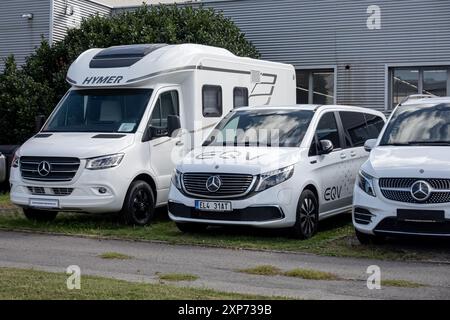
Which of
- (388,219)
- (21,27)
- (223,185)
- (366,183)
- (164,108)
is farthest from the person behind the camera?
(21,27)

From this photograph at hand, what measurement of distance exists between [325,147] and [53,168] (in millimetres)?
4155

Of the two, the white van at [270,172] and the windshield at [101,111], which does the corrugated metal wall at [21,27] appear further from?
the white van at [270,172]

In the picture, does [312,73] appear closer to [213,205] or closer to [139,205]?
[139,205]

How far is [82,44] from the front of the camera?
63.1ft

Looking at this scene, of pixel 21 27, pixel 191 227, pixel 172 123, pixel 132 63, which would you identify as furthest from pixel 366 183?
pixel 21 27

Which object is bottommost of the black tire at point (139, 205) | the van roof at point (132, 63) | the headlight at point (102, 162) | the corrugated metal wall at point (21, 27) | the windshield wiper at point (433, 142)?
the black tire at point (139, 205)

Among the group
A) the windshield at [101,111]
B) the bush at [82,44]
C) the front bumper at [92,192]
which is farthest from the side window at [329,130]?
the bush at [82,44]

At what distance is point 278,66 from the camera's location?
53.7 feet

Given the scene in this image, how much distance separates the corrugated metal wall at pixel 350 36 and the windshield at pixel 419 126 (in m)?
9.52

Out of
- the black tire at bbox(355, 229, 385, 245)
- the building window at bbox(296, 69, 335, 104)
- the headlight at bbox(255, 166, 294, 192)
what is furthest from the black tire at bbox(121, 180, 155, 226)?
the building window at bbox(296, 69, 335, 104)

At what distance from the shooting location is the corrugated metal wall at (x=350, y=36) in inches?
805

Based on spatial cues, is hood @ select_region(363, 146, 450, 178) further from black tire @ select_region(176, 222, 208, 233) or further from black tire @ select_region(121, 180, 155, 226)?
black tire @ select_region(121, 180, 155, 226)

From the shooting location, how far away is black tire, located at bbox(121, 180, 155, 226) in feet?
40.1

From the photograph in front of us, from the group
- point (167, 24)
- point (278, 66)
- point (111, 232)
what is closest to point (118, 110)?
point (111, 232)
